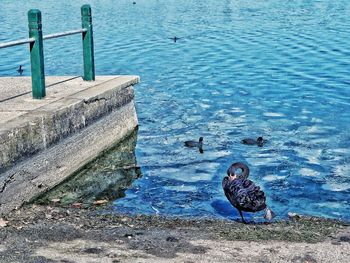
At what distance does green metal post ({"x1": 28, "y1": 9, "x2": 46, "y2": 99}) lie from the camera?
974cm

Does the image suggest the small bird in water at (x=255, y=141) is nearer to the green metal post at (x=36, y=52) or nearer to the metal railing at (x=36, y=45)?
the metal railing at (x=36, y=45)

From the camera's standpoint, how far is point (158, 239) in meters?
7.61

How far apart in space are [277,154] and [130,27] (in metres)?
23.1

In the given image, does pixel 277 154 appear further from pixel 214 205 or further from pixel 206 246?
pixel 206 246

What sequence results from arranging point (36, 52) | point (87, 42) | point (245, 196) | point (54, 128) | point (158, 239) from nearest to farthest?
point (158, 239)
point (245, 196)
point (54, 128)
point (36, 52)
point (87, 42)

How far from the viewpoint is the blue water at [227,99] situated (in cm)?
1027

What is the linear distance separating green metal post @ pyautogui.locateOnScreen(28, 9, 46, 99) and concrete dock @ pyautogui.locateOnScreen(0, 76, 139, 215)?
193mm

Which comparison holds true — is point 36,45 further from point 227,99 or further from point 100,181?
point 227,99

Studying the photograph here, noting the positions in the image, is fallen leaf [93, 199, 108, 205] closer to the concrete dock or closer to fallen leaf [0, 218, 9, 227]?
the concrete dock

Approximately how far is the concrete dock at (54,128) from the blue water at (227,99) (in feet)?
3.15

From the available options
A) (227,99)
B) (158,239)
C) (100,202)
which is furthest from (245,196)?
(227,99)

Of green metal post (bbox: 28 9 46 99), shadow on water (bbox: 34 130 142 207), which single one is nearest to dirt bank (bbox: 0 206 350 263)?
shadow on water (bbox: 34 130 142 207)

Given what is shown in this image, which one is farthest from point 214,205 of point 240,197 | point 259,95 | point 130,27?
point 130,27

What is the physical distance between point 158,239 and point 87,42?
5211 millimetres
